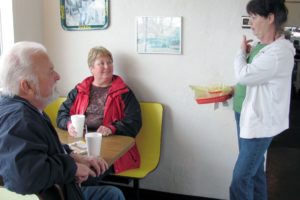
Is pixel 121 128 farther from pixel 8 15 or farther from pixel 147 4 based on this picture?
pixel 8 15

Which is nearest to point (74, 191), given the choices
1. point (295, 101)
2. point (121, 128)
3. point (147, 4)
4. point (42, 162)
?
point (42, 162)

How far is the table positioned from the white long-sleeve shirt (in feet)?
2.01

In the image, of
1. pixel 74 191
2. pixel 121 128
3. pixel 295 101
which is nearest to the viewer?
pixel 74 191

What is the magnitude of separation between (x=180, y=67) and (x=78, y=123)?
2.71 ft

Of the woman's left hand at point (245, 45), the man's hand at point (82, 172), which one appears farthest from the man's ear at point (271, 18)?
the man's hand at point (82, 172)

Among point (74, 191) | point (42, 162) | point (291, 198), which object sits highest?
point (42, 162)

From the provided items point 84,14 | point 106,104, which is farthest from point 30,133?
point 84,14

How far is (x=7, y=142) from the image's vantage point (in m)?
1.02

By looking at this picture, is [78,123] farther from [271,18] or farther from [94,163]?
[271,18]

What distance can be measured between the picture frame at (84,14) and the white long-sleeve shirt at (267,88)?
102 centimetres

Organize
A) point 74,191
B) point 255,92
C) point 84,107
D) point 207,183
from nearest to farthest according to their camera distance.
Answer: point 74,191, point 255,92, point 84,107, point 207,183

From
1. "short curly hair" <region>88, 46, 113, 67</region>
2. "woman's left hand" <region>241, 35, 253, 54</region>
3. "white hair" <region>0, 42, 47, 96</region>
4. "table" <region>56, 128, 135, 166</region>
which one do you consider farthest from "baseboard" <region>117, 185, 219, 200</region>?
"white hair" <region>0, 42, 47, 96</region>

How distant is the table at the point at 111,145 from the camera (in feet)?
5.01

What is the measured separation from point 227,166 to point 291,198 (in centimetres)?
54
